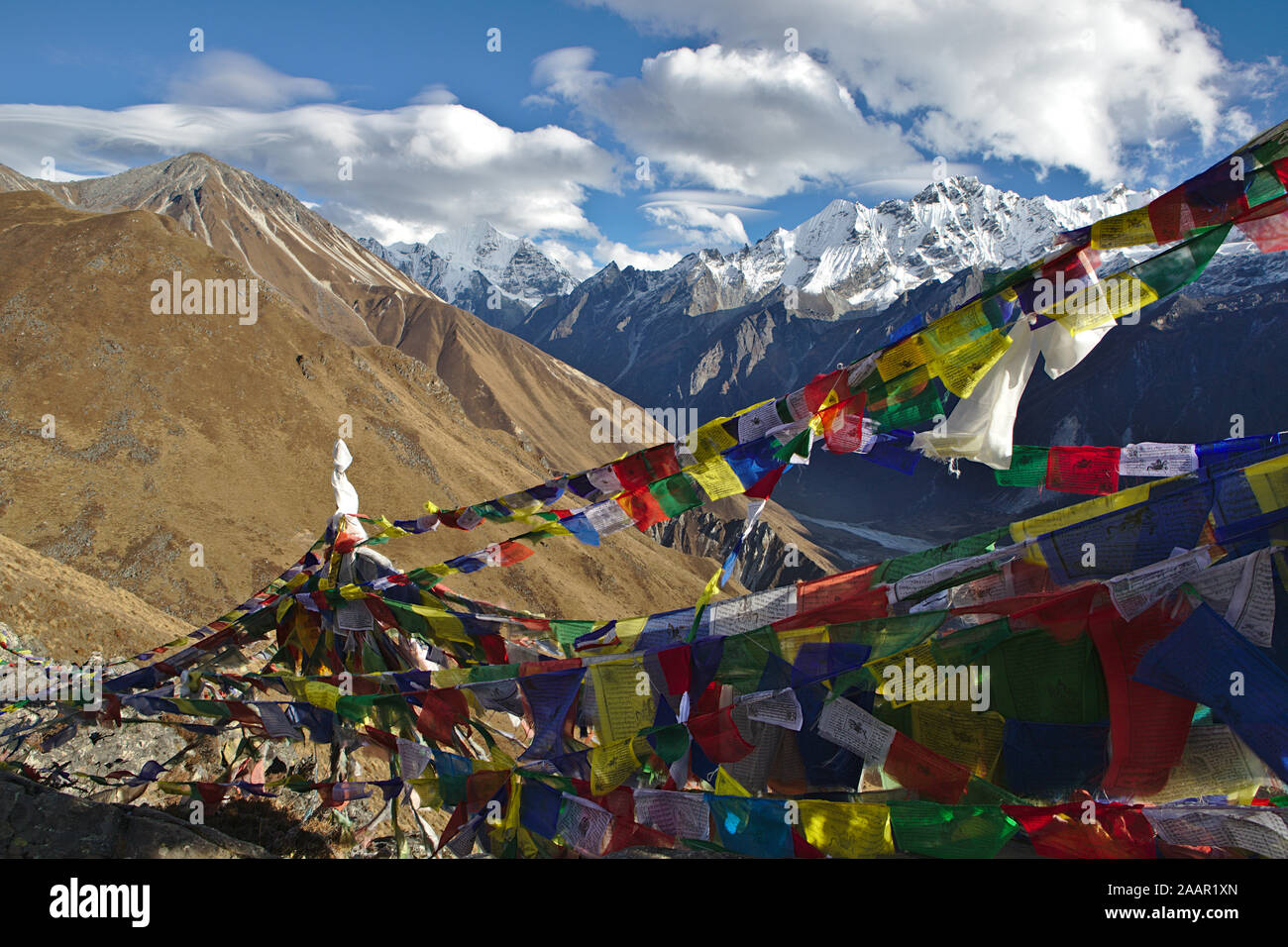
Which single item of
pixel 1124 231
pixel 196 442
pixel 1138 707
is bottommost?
Answer: pixel 1138 707

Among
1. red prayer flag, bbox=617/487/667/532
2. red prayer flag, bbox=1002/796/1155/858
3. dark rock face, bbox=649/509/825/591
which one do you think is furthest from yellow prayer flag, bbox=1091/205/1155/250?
dark rock face, bbox=649/509/825/591

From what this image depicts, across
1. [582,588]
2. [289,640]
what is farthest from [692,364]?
[289,640]

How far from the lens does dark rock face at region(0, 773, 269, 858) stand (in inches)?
176

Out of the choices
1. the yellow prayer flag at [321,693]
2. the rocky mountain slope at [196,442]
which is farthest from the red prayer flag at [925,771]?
the rocky mountain slope at [196,442]

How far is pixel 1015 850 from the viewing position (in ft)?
12.6

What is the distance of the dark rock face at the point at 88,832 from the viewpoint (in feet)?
14.7

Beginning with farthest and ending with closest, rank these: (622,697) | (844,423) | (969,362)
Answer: (844,423) → (969,362) → (622,697)

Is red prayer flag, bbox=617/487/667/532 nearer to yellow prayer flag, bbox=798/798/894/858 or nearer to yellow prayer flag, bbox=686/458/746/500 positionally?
yellow prayer flag, bbox=686/458/746/500

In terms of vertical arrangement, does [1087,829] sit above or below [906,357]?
below

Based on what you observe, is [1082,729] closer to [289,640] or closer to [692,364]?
[289,640]

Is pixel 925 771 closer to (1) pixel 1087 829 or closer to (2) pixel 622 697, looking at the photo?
(1) pixel 1087 829

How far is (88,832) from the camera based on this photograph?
15.1 feet

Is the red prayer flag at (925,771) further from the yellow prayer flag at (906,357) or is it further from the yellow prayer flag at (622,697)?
the yellow prayer flag at (906,357)

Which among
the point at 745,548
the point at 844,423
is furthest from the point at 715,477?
the point at 745,548
